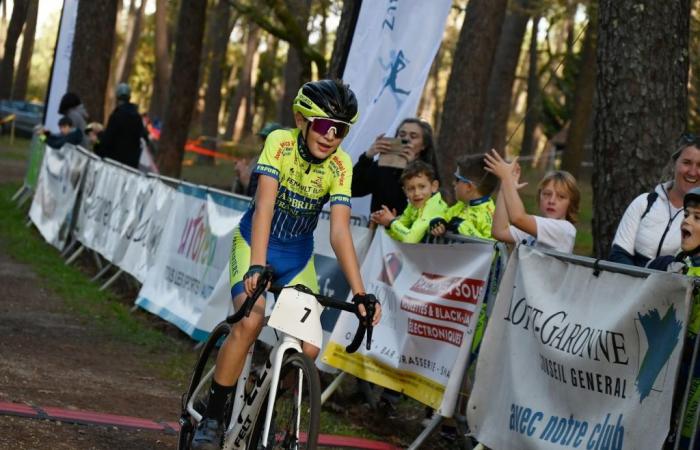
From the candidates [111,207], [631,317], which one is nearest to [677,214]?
[631,317]

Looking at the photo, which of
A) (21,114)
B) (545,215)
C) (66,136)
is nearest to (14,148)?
(21,114)

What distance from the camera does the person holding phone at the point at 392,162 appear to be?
9508 mm

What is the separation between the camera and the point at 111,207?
1612cm

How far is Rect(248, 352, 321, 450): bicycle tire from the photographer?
208 inches

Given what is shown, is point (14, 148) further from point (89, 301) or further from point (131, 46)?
point (89, 301)

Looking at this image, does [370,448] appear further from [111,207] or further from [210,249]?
[111,207]

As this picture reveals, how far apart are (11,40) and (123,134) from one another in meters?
31.6

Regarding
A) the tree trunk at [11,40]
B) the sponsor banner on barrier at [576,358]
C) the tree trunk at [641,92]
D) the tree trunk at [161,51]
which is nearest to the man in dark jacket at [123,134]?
the tree trunk at [641,92]

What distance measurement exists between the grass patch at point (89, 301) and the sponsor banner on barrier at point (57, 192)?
0.75 feet

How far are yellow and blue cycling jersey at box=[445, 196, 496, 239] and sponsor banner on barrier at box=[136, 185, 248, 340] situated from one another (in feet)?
9.52

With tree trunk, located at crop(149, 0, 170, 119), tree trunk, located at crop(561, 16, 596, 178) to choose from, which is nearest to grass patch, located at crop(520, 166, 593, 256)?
tree trunk, located at crop(561, 16, 596, 178)

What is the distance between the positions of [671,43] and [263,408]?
4.90 meters

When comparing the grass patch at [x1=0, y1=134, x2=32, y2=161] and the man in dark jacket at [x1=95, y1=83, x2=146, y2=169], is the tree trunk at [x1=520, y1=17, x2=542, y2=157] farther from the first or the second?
the man in dark jacket at [x1=95, y1=83, x2=146, y2=169]

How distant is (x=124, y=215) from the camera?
50.6 ft
